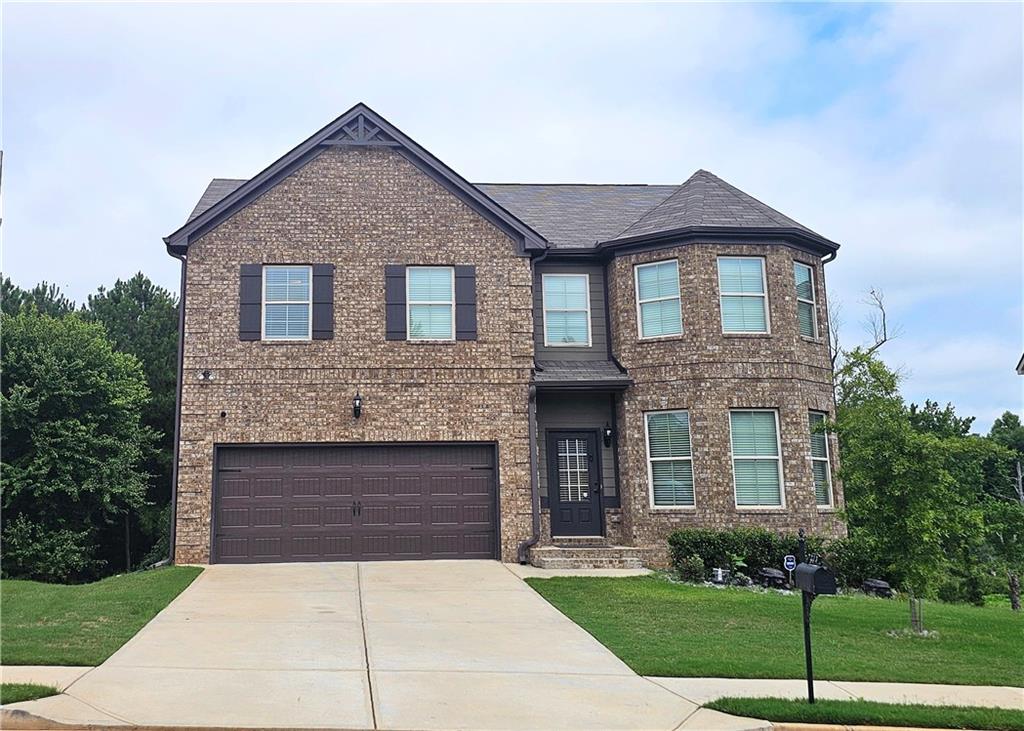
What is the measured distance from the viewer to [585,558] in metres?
15.9

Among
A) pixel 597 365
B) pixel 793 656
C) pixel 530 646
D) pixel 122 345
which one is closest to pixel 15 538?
pixel 122 345

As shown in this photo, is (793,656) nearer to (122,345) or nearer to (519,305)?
(519,305)

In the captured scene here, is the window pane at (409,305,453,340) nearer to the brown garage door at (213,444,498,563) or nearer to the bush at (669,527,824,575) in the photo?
the brown garage door at (213,444,498,563)

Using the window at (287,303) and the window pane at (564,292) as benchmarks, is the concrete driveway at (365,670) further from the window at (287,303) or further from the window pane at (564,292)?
→ the window pane at (564,292)

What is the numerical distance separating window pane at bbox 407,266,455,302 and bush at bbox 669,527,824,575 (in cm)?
633

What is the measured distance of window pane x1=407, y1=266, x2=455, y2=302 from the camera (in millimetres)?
17188

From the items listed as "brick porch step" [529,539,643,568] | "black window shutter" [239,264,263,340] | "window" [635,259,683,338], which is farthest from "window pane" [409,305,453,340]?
"brick porch step" [529,539,643,568]

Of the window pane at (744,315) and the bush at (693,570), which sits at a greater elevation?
the window pane at (744,315)

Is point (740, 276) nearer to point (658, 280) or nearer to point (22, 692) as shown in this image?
point (658, 280)

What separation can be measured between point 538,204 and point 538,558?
8.82 m

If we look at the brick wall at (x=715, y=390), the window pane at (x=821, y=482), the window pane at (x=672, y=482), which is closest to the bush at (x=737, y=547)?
the brick wall at (x=715, y=390)

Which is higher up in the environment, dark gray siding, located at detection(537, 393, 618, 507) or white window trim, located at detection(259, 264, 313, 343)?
white window trim, located at detection(259, 264, 313, 343)

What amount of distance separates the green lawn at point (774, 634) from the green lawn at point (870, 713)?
105 centimetres

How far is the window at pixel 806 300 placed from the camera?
17688 mm
